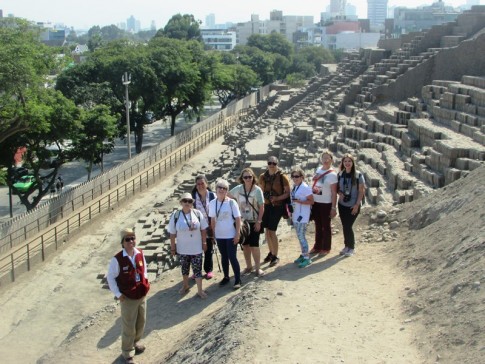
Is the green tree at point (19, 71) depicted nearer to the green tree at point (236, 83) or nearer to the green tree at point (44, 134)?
the green tree at point (44, 134)

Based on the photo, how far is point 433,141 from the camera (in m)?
15.1

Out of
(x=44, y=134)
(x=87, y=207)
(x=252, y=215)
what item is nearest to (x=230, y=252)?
(x=252, y=215)

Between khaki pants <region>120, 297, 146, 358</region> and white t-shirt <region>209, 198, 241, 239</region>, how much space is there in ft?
4.98

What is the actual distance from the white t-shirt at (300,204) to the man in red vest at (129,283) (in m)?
2.54

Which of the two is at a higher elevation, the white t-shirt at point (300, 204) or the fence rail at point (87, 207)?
the white t-shirt at point (300, 204)

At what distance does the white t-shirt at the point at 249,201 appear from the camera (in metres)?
9.08

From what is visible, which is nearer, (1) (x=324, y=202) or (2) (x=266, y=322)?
(2) (x=266, y=322)

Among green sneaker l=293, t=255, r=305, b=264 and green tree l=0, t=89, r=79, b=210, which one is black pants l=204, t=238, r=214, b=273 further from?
green tree l=0, t=89, r=79, b=210

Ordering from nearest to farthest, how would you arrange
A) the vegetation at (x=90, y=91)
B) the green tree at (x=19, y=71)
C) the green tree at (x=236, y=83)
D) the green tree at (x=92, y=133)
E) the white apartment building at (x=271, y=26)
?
1. the green tree at (x=19, y=71)
2. the vegetation at (x=90, y=91)
3. the green tree at (x=92, y=133)
4. the green tree at (x=236, y=83)
5. the white apartment building at (x=271, y=26)

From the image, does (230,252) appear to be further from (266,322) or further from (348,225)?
(266,322)

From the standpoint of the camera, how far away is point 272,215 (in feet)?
31.3

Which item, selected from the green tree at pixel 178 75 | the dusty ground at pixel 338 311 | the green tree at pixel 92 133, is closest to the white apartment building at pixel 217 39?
the green tree at pixel 178 75

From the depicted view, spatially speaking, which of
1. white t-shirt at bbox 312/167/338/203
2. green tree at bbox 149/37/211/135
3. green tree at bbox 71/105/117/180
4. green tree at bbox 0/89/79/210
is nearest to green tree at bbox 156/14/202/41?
green tree at bbox 149/37/211/135

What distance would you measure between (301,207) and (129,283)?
9.31ft
